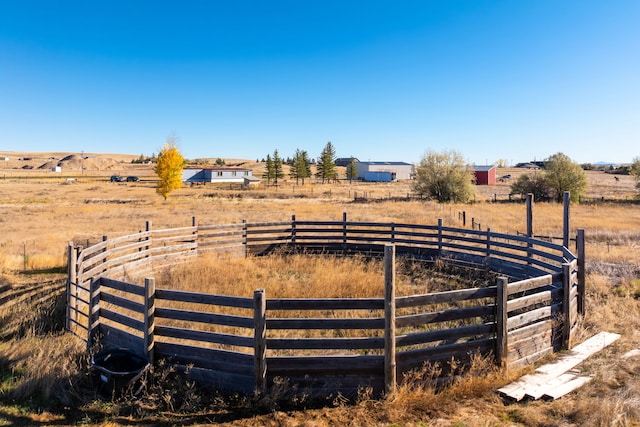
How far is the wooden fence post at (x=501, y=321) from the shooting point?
6203mm

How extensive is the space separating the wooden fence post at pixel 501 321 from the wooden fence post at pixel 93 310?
6.37 meters

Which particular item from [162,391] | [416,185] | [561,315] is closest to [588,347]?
[561,315]

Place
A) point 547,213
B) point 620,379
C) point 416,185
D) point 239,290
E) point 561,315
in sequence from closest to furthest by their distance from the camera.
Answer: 1. point 620,379
2. point 561,315
3. point 239,290
4. point 547,213
5. point 416,185

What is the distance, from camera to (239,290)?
10555 millimetres

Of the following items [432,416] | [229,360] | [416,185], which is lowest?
[432,416]

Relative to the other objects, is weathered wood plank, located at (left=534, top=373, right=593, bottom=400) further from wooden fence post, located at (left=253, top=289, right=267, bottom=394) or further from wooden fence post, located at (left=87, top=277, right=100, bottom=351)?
wooden fence post, located at (left=87, top=277, right=100, bottom=351)

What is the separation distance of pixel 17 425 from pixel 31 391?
0.84m

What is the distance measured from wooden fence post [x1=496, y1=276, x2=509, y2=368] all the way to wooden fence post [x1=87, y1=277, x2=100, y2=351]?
6371 mm

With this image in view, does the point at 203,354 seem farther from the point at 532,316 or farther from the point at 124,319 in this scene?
the point at 532,316

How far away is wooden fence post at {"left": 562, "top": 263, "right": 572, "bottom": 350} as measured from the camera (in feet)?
23.7

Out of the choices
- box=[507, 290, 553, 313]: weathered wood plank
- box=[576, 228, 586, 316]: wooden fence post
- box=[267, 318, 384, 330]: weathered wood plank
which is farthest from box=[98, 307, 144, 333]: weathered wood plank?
box=[576, 228, 586, 316]: wooden fence post

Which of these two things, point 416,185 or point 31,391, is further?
point 416,185

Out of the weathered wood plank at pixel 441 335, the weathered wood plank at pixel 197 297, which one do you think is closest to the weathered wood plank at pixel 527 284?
the weathered wood plank at pixel 441 335

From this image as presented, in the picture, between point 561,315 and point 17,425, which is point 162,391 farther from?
point 561,315
